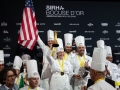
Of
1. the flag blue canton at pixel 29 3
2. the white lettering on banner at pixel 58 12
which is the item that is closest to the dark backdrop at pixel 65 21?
the white lettering on banner at pixel 58 12

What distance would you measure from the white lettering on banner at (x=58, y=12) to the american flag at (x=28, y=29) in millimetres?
557

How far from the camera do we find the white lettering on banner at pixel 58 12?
6938mm

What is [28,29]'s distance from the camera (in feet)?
20.8

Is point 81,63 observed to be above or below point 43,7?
below

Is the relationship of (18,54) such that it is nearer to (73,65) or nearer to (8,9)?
(8,9)

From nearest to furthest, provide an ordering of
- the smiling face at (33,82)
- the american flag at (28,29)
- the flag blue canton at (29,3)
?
the smiling face at (33,82) → the american flag at (28,29) → the flag blue canton at (29,3)

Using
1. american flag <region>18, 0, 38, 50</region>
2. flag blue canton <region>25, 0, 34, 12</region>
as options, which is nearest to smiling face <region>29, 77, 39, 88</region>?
american flag <region>18, 0, 38, 50</region>

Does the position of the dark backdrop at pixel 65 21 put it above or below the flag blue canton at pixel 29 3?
below

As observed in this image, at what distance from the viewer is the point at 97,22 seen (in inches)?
281

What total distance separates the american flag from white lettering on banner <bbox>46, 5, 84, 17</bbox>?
0.56m

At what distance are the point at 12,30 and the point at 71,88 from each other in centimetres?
183

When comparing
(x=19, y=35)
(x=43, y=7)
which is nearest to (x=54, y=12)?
(x=43, y=7)

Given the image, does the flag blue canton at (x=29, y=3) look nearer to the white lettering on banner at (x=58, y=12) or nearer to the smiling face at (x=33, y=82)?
the white lettering on banner at (x=58, y=12)

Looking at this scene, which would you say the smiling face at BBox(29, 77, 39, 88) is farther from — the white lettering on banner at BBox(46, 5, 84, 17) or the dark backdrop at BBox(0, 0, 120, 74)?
the white lettering on banner at BBox(46, 5, 84, 17)
